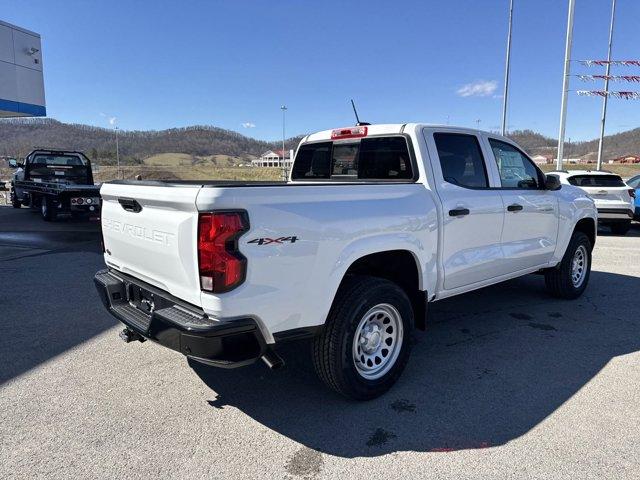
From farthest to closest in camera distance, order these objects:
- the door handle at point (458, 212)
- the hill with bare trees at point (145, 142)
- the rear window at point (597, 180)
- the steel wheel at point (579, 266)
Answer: the hill with bare trees at point (145, 142)
the rear window at point (597, 180)
the steel wheel at point (579, 266)
the door handle at point (458, 212)

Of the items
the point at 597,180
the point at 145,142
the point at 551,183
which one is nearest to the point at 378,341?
the point at 551,183

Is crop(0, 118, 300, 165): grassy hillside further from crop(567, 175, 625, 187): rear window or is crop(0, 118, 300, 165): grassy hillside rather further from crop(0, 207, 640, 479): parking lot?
crop(0, 207, 640, 479): parking lot

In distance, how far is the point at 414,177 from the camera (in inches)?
155

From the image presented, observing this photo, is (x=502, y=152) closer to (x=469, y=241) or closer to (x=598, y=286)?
(x=469, y=241)

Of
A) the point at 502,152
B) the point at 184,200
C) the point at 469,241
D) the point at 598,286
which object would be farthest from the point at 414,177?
the point at 598,286

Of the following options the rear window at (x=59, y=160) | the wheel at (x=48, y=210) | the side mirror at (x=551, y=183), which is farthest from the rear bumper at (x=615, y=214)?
the rear window at (x=59, y=160)

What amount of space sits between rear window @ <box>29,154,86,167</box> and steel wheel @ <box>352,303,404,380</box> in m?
15.8

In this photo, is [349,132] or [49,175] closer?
[349,132]

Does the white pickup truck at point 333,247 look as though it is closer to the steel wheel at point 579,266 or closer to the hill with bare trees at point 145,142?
the steel wheel at point 579,266

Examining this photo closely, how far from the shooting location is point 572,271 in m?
6.00

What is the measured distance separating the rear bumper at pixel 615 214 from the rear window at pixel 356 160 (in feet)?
32.1

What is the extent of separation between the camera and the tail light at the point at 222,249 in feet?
8.47

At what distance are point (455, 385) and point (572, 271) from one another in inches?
127

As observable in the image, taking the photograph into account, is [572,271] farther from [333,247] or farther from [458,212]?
[333,247]
